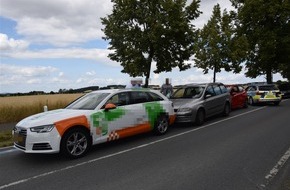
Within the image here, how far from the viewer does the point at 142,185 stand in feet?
18.3

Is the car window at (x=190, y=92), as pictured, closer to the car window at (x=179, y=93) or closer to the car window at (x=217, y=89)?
the car window at (x=179, y=93)

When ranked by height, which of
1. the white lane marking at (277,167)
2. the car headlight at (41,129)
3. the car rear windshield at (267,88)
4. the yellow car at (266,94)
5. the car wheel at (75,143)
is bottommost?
the white lane marking at (277,167)

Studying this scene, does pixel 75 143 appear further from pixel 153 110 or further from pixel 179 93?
pixel 179 93

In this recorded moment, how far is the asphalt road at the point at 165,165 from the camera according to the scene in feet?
18.7

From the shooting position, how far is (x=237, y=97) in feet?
62.6

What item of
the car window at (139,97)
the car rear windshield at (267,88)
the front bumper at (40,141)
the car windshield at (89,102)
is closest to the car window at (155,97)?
the car window at (139,97)

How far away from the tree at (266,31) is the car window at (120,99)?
29.2m

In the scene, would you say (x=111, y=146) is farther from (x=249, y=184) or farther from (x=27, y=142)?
(x=249, y=184)

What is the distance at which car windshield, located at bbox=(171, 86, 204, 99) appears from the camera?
44.8 feet

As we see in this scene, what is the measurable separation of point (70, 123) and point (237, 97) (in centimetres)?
1339

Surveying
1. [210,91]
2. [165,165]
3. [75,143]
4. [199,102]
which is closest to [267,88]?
[210,91]

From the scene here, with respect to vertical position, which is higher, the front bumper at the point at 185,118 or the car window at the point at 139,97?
the car window at the point at 139,97

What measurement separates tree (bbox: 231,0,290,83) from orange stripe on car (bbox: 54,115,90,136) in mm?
31146

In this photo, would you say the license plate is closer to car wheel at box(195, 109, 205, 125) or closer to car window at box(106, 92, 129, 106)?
car window at box(106, 92, 129, 106)
